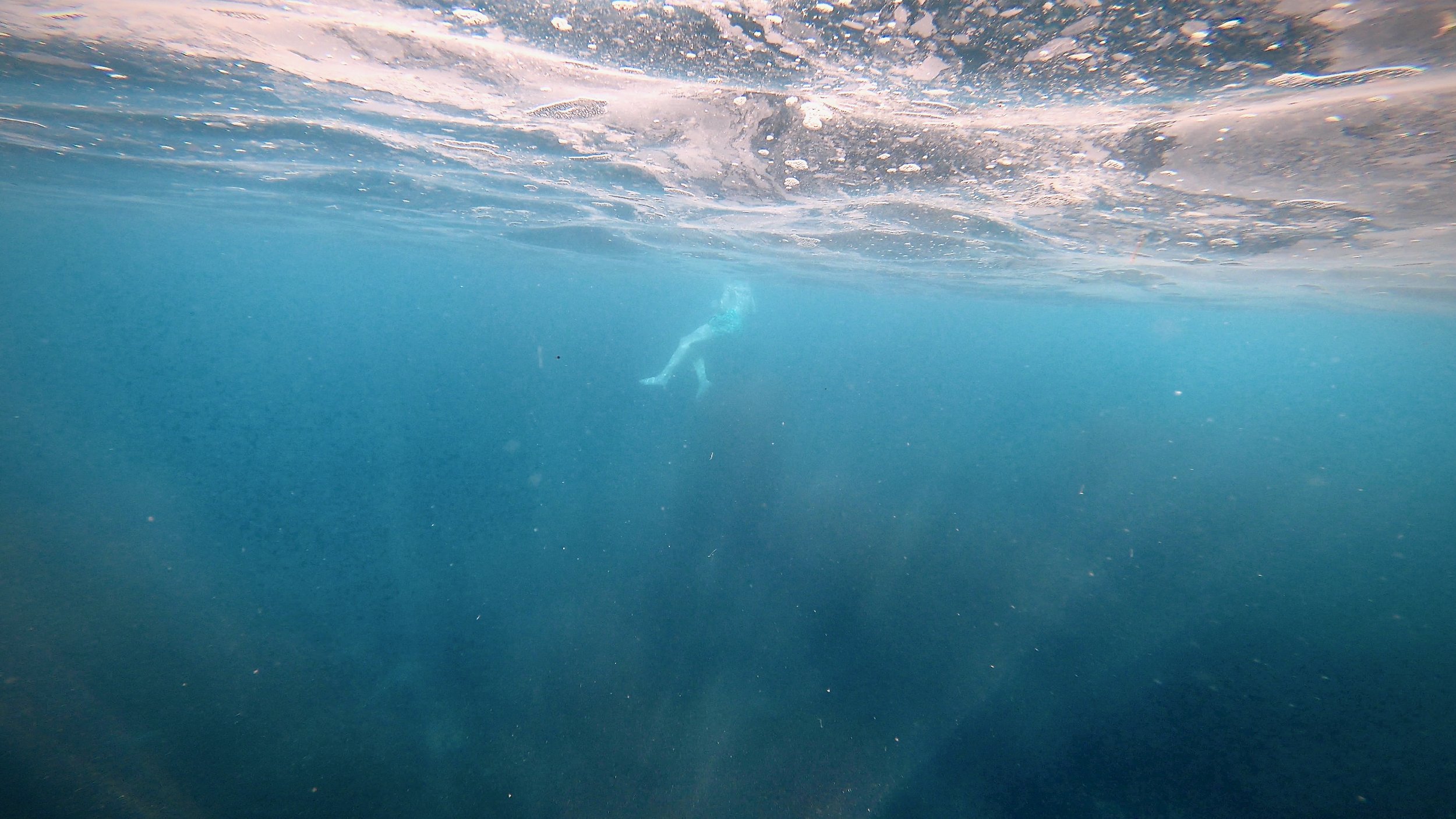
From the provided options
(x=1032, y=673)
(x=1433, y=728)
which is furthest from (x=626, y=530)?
(x=1433, y=728)

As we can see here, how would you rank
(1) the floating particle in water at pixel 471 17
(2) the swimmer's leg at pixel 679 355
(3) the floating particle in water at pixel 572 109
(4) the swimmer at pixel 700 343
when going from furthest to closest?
(4) the swimmer at pixel 700 343 < (2) the swimmer's leg at pixel 679 355 < (3) the floating particle in water at pixel 572 109 < (1) the floating particle in water at pixel 471 17

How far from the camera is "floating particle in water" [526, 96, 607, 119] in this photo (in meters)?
7.78

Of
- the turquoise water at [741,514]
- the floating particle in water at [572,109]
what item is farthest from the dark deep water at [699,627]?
the floating particle in water at [572,109]

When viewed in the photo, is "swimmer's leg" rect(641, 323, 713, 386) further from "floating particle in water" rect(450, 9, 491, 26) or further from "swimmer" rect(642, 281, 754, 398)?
"floating particle in water" rect(450, 9, 491, 26)

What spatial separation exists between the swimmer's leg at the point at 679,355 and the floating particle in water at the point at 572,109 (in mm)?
9968

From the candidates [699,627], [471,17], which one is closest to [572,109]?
[471,17]

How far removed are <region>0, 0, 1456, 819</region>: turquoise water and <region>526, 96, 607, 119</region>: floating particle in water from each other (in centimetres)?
9

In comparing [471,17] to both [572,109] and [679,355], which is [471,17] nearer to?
[572,109]

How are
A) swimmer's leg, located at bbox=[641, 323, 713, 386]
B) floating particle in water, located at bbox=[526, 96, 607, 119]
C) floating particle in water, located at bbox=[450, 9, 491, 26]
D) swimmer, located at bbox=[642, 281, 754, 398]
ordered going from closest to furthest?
1. floating particle in water, located at bbox=[450, 9, 491, 26]
2. floating particle in water, located at bbox=[526, 96, 607, 119]
3. swimmer's leg, located at bbox=[641, 323, 713, 386]
4. swimmer, located at bbox=[642, 281, 754, 398]

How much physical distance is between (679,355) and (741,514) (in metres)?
7.24

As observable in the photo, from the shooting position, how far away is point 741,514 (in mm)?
14039

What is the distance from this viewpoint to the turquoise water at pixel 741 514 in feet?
19.7

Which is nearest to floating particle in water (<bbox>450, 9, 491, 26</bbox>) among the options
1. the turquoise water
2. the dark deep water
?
the turquoise water

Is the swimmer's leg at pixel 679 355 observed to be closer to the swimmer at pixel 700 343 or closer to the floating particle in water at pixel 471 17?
the swimmer at pixel 700 343
